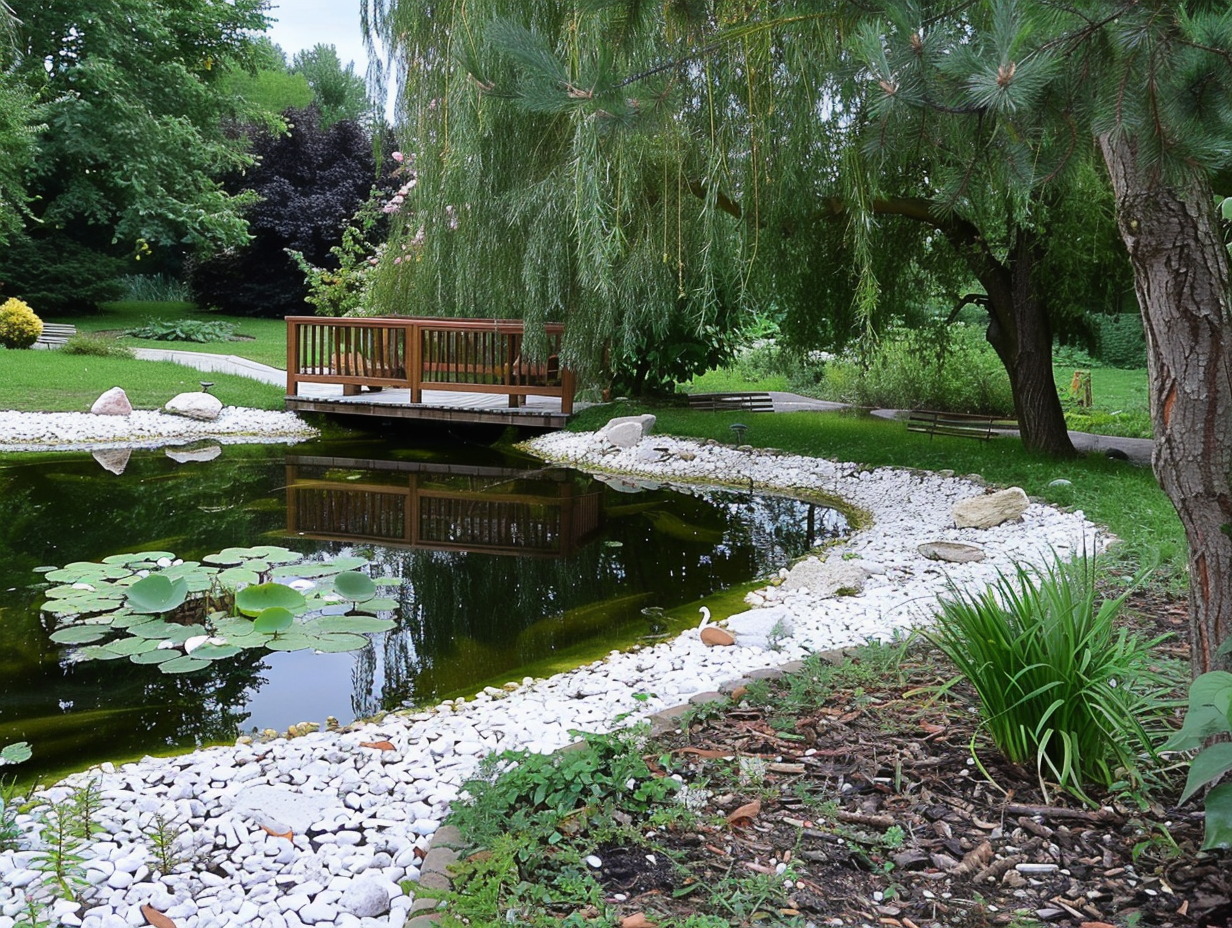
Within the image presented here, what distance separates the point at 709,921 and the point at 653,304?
5.30 meters

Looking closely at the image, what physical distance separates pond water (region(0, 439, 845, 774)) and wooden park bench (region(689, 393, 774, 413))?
8.17 ft

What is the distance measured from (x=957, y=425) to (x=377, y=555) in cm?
592

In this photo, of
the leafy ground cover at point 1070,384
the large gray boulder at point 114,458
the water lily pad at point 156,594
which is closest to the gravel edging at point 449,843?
the water lily pad at point 156,594

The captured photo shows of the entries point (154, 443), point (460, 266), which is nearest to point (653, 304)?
point (460, 266)

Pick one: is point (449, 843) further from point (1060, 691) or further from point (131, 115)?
point (131, 115)

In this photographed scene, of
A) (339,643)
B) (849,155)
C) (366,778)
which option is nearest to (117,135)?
(339,643)

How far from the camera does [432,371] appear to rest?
1065 cm

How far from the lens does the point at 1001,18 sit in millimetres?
1896

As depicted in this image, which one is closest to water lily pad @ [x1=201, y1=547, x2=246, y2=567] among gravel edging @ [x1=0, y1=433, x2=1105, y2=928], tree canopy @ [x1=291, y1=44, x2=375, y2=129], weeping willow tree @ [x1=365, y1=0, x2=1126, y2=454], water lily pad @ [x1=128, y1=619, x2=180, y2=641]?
water lily pad @ [x1=128, y1=619, x2=180, y2=641]

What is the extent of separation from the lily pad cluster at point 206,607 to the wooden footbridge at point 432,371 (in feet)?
16.2

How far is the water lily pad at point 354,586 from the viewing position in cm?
489

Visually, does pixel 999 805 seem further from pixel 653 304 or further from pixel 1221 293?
pixel 653 304

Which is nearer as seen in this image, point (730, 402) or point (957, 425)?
point (957, 425)

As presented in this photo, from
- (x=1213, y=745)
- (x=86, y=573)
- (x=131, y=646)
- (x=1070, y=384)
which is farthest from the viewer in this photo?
(x=1070, y=384)
